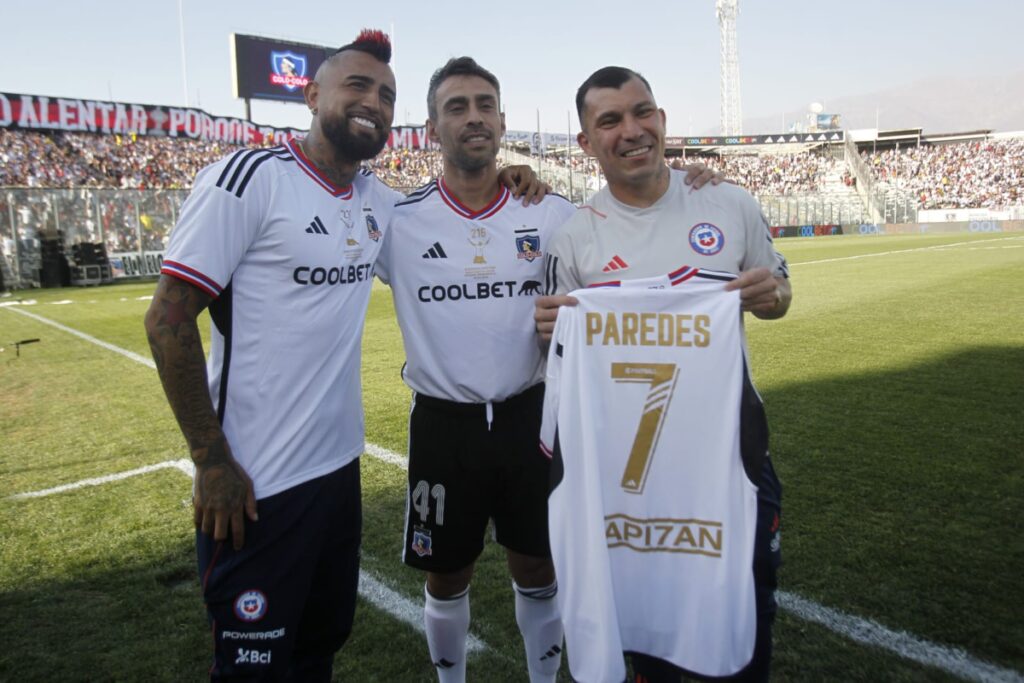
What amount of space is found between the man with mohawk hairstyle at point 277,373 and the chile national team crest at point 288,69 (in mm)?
39688

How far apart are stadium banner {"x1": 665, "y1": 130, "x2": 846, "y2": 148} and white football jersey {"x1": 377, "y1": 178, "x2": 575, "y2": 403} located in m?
63.2

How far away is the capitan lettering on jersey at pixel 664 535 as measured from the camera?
6.93 feet

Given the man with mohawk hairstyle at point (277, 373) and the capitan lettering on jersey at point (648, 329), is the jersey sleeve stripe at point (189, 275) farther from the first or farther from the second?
the capitan lettering on jersey at point (648, 329)

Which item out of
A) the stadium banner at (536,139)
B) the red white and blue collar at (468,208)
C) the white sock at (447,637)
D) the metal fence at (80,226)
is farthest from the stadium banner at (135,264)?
the stadium banner at (536,139)

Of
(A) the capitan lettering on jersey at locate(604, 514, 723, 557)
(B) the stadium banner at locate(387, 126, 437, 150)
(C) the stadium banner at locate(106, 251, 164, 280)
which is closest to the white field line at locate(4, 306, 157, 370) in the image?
(C) the stadium banner at locate(106, 251, 164, 280)

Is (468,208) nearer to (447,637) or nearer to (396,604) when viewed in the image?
(447,637)

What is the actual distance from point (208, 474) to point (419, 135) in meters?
45.3

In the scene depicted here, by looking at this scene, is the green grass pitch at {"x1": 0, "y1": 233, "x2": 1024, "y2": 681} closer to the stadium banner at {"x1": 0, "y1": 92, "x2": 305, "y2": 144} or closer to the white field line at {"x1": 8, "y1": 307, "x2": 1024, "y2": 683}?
the white field line at {"x1": 8, "y1": 307, "x2": 1024, "y2": 683}

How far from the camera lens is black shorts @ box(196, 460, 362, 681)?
2068 mm

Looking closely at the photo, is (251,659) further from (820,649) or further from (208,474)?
(820,649)

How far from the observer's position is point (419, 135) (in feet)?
148

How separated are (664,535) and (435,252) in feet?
4.20

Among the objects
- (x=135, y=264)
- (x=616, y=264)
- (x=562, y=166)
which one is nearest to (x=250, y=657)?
(x=616, y=264)

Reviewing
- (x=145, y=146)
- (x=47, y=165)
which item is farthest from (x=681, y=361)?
(x=145, y=146)
